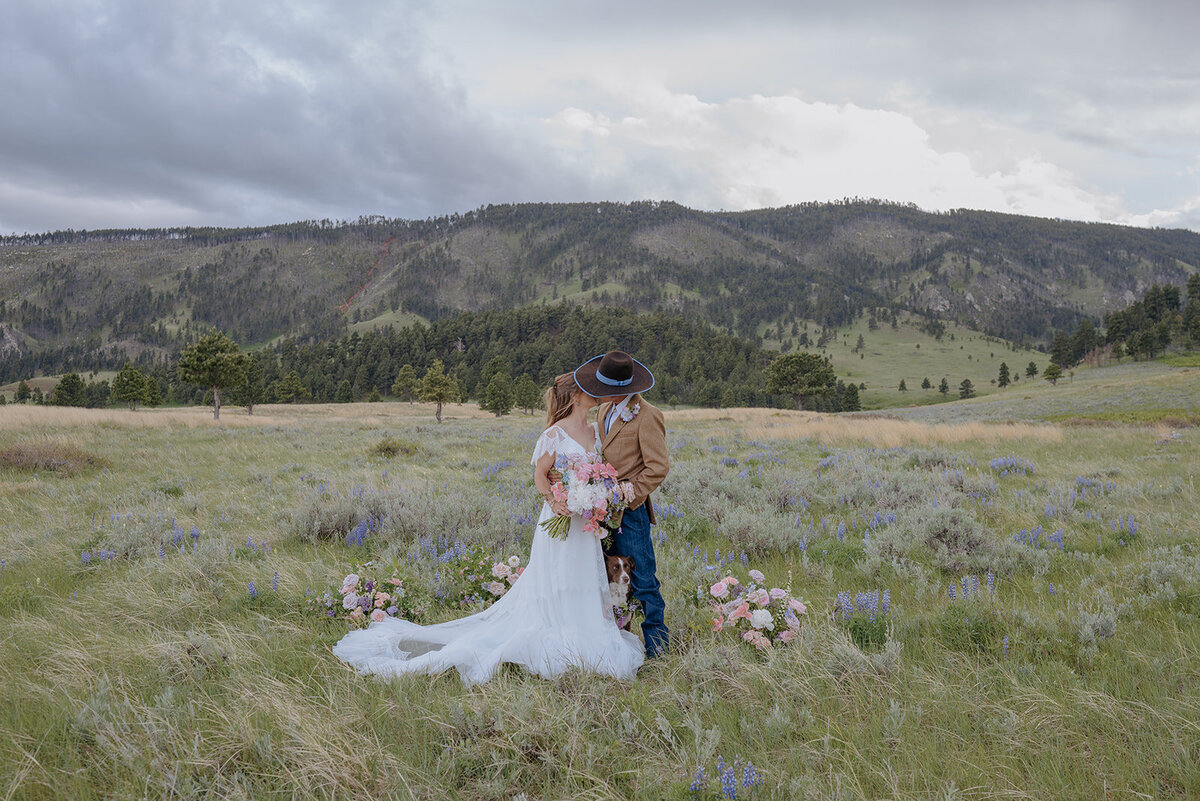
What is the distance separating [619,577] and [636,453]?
1.04 m

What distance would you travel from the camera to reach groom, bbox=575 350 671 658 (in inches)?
159

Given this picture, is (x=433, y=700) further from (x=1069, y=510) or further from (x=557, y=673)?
(x=1069, y=510)

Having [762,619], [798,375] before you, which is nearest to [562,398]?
[762,619]

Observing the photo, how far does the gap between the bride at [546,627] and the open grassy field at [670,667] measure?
7.4 inches

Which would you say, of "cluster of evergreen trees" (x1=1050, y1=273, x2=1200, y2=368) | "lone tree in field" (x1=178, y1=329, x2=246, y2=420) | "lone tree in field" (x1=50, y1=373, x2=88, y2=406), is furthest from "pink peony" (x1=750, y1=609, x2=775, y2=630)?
"cluster of evergreen trees" (x1=1050, y1=273, x2=1200, y2=368)

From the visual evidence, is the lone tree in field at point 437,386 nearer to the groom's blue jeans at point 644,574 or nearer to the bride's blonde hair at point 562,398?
the bride's blonde hair at point 562,398

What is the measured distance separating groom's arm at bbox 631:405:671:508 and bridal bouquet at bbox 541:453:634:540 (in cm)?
11

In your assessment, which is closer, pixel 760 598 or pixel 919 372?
pixel 760 598

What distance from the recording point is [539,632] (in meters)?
4.02

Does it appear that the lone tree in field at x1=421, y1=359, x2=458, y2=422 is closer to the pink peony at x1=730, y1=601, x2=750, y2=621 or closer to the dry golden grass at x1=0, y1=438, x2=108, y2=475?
the dry golden grass at x1=0, y1=438, x2=108, y2=475

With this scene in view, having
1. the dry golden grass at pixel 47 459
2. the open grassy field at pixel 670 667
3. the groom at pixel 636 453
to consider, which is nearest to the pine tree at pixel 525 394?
the dry golden grass at pixel 47 459

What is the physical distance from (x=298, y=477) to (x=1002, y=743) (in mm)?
11913

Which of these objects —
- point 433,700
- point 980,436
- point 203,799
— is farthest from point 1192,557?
point 980,436

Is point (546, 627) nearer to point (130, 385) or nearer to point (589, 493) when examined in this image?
point (589, 493)
